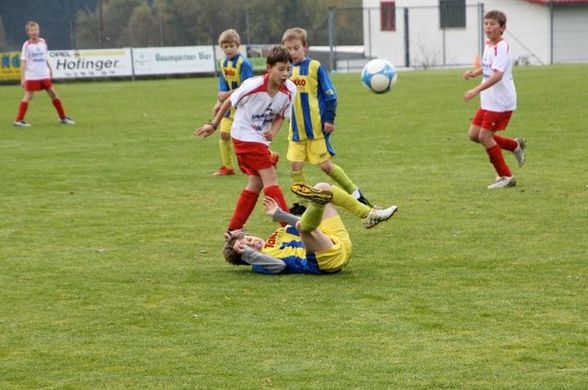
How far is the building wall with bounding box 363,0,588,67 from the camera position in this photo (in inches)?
1857

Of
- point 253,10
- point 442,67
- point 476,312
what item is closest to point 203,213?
point 476,312

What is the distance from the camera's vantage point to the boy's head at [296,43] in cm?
1009

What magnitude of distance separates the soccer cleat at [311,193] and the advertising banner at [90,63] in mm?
33973

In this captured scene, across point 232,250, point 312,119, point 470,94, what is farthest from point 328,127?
point 232,250

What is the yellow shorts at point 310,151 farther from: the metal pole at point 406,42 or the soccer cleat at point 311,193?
the metal pole at point 406,42

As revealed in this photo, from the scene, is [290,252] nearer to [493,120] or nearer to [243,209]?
[243,209]

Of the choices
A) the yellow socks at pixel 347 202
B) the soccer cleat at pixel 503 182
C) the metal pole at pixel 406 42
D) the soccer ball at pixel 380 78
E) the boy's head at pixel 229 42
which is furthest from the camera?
the metal pole at pixel 406 42

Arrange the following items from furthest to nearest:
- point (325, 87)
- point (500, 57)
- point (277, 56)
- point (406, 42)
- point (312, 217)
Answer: point (406, 42)
point (500, 57)
point (325, 87)
point (277, 56)
point (312, 217)

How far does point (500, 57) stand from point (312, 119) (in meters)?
2.38

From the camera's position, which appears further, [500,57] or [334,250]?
[500,57]

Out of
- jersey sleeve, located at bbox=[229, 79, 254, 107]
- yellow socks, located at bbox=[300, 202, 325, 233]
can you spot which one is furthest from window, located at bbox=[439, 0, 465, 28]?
yellow socks, located at bbox=[300, 202, 325, 233]

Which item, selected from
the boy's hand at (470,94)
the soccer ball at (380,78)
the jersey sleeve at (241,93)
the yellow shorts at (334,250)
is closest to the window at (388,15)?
the soccer ball at (380,78)

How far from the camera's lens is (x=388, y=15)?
54031 millimetres

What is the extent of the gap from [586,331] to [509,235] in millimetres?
3035
